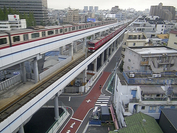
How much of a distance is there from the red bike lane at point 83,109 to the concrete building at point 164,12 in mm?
140724

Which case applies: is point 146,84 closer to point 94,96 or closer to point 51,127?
point 94,96

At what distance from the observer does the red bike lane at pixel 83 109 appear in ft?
58.1

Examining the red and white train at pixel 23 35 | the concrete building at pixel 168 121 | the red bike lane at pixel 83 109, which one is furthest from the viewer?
the red bike lane at pixel 83 109

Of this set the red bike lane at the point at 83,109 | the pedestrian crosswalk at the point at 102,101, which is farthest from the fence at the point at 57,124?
the pedestrian crosswalk at the point at 102,101

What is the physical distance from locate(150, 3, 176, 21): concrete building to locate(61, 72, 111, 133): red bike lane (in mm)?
140724

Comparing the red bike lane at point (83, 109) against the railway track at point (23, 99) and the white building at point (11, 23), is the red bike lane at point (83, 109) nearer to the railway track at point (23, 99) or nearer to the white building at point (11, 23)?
the railway track at point (23, 99)

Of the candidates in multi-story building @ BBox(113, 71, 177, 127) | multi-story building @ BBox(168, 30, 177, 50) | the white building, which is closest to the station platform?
multi-story building @ BBox(113, 71, 177, 127)

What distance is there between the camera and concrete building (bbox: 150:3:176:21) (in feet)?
448

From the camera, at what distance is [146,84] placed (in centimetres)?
1675

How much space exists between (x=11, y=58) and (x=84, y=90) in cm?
1651

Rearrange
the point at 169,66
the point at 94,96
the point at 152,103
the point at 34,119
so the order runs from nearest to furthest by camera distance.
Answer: the point at 152,103, the point at 34,119, the point at 169,66, the point at 94,96

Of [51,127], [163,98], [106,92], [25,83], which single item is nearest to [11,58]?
[25,83]

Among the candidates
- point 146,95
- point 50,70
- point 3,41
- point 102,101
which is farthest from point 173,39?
point 3,41

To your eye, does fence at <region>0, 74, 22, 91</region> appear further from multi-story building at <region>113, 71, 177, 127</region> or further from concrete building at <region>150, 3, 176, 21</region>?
concrete building at <region>150, 3, 176, 21</region>
